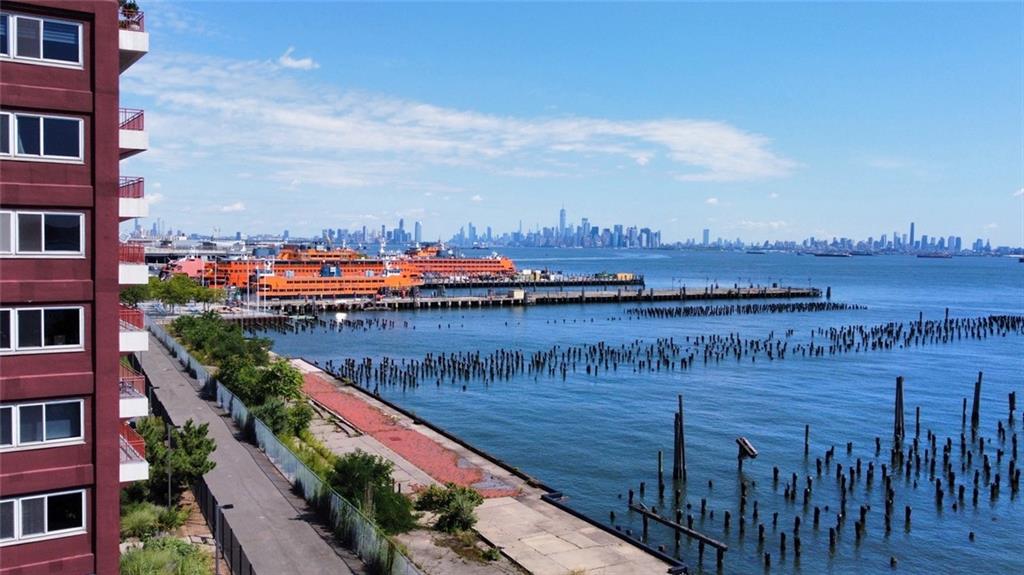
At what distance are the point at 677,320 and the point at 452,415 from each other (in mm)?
77381

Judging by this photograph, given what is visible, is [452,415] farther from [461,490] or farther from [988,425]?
[988,425]

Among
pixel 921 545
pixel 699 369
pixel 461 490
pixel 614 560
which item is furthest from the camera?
pixel 699 369

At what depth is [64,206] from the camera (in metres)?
17.1

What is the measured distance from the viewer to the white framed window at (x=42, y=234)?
16.7 metres

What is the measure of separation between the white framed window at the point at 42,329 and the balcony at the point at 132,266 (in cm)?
116

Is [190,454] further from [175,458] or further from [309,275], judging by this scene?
[309,275]

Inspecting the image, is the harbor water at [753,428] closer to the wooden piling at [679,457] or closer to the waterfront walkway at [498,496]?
the wooden piling at [679,457]

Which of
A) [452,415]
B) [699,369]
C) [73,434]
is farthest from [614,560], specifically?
[699,369]

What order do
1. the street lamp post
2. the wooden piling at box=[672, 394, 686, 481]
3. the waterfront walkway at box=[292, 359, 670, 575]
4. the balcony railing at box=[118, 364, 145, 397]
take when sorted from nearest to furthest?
the balcony railing at box=[118, 364, 145, 397], the street lamp post, the waterfront walkway at box=[292, 359, 670, 575], the wooden piling at box=[672, 394, 686, 481]

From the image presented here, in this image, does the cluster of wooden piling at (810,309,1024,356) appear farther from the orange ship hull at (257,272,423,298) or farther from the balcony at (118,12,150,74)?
the balcony at (118,12,150,74)

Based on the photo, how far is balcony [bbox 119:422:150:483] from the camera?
61.3ft

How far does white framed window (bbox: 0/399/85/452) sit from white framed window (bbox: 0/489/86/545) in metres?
1.08

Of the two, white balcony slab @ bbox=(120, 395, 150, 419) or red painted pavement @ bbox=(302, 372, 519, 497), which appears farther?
red painted pavement @ bbox=(302, 372, 519, 497)

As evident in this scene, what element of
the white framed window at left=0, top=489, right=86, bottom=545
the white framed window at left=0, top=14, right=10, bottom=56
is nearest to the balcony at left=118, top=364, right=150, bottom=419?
the white framed window at left=0, top=489, right=86, bottom=545
